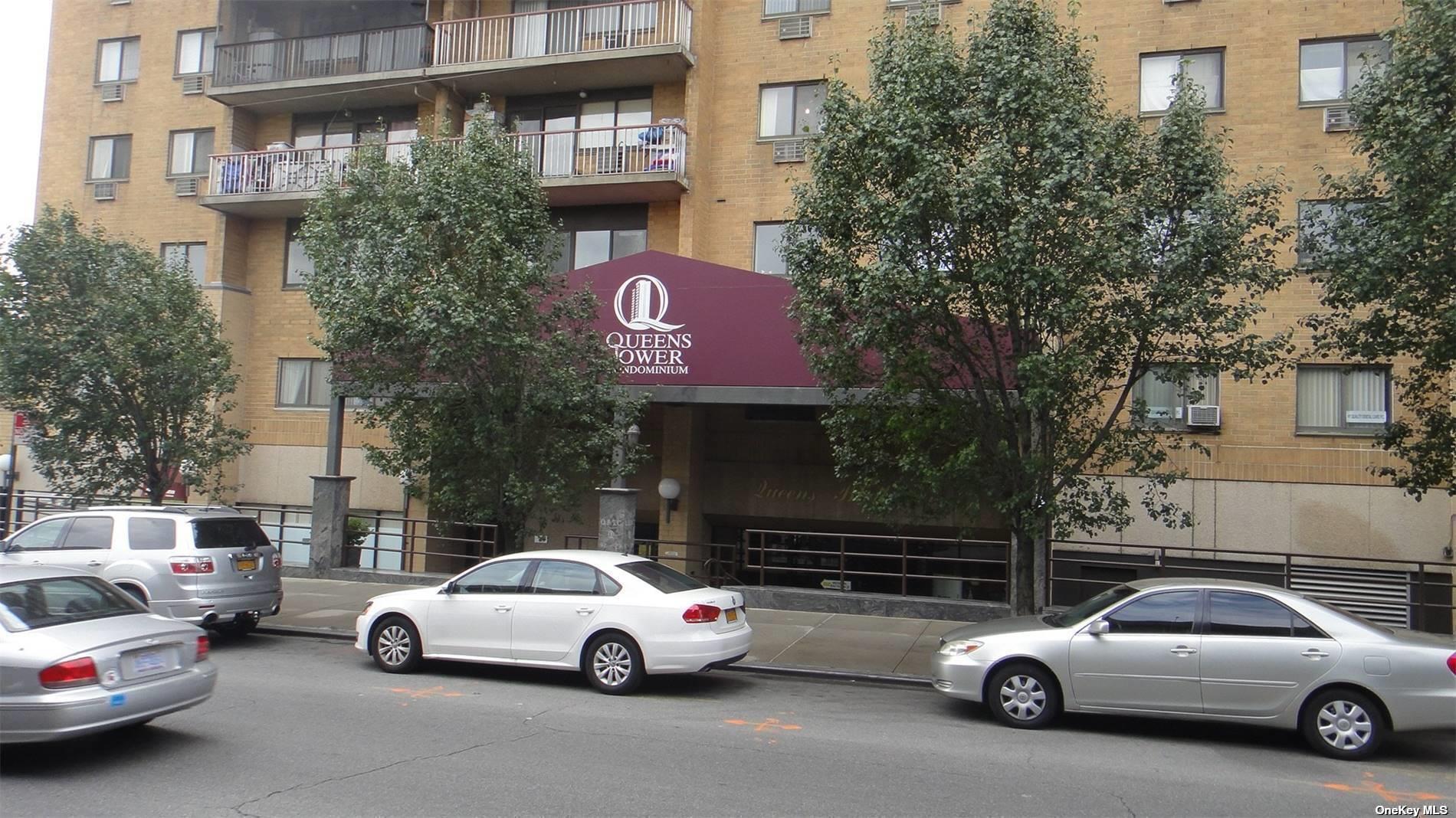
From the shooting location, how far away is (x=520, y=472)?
12.7 meters

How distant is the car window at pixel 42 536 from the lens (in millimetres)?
12211

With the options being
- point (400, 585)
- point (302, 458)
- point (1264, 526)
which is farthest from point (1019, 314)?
point (302, 458)

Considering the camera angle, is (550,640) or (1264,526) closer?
(550,640)

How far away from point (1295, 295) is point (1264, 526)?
151 inches

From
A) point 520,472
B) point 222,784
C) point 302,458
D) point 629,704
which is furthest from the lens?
point 302,458

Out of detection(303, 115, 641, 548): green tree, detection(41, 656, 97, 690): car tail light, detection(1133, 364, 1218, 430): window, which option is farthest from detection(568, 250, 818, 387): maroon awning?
detection(41, 656, 97, 690): car tail light

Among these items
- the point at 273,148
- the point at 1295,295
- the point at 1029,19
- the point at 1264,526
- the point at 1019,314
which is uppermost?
the point at 273,148

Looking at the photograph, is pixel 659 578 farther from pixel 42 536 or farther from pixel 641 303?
pixel 42 536

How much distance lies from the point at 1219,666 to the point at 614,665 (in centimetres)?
544

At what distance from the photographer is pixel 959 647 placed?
923 cm

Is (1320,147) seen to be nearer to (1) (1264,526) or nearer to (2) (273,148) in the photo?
(1) (1264,526)

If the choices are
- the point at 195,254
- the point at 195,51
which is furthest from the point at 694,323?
the point at 195,51

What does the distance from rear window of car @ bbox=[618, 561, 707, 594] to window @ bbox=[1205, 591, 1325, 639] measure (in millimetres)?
4886

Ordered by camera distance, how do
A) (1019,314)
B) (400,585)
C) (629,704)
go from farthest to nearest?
1. (400,585)
2. (1019,314)
3. (629,704)
